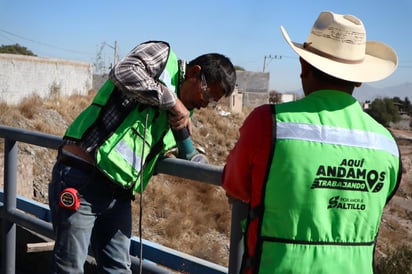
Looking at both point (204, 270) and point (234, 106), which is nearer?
point (204, 270)

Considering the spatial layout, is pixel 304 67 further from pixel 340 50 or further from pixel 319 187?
pixel 319 187

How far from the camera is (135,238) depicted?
313 cm

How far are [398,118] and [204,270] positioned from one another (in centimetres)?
7523

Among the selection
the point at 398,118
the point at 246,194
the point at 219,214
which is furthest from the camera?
the point at 398,118

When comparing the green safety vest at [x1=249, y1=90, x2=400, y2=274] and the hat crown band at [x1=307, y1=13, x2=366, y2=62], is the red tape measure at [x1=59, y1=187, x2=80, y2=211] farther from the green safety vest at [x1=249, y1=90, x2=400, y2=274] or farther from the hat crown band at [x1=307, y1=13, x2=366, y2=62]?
the hat crown band at [x1=307, y1=13, x2=366, y2=62]

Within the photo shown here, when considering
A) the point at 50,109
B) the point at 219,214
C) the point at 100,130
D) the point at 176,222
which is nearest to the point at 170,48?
the point at 100,130

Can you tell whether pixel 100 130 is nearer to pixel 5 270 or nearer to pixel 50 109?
pixel 5 270

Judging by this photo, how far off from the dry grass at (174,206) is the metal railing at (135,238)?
241 inches

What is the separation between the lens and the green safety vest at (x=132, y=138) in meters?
2.36

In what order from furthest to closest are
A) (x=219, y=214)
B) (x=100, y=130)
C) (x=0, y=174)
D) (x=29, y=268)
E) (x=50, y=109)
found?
(x=50, y=109), (x=219, y=214), (x=0, y=174), (x=29, y=268), (x=100, y=130)

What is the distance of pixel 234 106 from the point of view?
42.8 metres

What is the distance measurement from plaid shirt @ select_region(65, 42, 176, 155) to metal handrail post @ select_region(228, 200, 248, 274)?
1.82ft

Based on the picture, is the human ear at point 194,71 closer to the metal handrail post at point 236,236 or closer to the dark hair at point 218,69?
the dark hair at point 218,69

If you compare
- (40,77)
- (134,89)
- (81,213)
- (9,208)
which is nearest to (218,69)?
(134,89)
